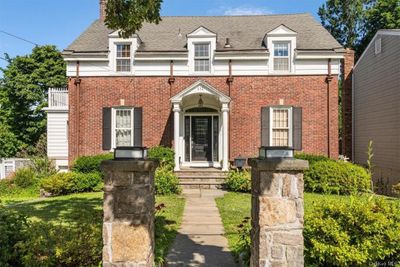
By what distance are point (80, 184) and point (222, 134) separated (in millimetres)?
6172

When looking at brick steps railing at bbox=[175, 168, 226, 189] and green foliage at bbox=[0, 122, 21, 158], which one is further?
green foliage at bbox=[0, 122, 21, 158]

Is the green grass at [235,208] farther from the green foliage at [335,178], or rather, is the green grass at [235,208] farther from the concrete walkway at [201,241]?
the green foliage at [335,178]

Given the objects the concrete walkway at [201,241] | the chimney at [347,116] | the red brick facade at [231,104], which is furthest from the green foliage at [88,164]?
the chimney at [347,116]

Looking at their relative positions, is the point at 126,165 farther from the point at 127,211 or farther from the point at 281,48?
the point at 281,48

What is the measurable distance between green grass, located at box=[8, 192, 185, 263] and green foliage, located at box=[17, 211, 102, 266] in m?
0.30

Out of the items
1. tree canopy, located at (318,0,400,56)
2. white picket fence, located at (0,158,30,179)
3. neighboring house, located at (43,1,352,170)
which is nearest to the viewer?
neighboring house, located at (43,1,352,170)

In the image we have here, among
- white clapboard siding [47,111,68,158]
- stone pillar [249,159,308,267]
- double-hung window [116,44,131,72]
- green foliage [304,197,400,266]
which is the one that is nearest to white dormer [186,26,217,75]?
double-hung window [116,44,131,72]

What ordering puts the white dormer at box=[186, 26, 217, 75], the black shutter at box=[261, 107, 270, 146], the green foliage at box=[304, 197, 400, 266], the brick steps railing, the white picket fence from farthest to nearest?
1. the white picket fence
2. the white dormer at box=[186, 26, 217, 75]
3. the black shutter at box=[261, 107, 270, 146]
4. the brick steps railing
5. the green foliage at box=[304, 197, 400, 266]

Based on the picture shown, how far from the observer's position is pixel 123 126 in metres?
15.8

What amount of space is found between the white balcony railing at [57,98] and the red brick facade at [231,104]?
421cm

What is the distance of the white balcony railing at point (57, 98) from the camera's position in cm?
1955

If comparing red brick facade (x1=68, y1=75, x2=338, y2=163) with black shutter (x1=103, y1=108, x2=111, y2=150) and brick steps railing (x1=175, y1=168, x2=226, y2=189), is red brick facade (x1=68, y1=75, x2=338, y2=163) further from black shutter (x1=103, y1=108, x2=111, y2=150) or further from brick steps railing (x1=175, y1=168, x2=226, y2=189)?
brick steps railing (x1=175, y1=168, x2=226, y2=189)

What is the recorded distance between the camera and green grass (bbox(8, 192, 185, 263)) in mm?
5904

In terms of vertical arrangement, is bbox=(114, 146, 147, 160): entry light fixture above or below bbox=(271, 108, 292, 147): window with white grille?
below
